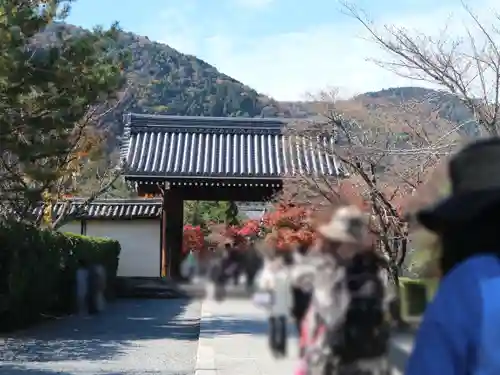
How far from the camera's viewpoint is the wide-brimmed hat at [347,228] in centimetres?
168

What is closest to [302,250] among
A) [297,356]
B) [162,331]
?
[297,356]

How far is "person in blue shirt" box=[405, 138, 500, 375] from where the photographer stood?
3.11 feet

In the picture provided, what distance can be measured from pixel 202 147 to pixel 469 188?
1520 cm

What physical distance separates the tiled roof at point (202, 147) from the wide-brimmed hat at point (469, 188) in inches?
445

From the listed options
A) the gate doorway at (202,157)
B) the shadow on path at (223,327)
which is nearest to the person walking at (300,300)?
the shadow on path at (223,327)

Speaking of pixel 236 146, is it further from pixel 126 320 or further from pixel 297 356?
pixel 297 356

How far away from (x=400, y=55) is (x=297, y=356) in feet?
13.5

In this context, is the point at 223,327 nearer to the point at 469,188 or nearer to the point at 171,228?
the point at 171,228

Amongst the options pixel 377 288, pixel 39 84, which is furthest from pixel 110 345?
pixel 377 288

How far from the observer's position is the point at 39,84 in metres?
8.02

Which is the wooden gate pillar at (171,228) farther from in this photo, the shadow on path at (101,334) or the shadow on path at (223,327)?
the shadow on path at (101,334)

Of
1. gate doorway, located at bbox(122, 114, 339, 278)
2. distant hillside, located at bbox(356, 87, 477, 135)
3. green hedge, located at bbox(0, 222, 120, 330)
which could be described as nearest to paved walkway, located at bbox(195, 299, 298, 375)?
green hedge, located at bbox(0, 222, 120, 330)

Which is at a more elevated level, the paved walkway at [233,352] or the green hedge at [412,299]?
the green hedge at [412,299]

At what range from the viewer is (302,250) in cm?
192
